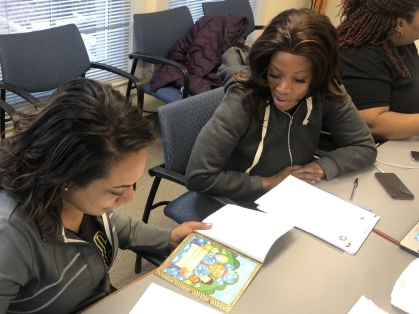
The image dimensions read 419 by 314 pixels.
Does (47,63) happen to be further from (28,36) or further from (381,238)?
(381,238)

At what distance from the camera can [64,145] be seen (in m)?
0.77

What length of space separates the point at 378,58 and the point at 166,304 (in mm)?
1274

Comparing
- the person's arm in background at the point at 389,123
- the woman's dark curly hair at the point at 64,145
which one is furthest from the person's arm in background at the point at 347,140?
the woman's dark curly hair at the point at 64,145

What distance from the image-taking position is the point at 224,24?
2.95 m

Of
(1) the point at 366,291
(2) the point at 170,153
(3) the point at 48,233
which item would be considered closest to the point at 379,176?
(1) the point at 366,291

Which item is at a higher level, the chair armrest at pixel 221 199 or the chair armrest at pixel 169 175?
the chair armrest at pixel 169 175

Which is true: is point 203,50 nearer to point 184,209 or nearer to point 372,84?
point 372,84

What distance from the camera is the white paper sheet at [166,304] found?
36.4 inches

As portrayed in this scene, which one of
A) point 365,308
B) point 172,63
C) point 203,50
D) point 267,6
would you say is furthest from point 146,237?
point 267,6

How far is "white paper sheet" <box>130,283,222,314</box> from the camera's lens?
0.93m

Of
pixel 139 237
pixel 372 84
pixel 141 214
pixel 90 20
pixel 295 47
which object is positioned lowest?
pixel 141 214

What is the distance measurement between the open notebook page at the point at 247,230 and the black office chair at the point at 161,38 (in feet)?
4.74

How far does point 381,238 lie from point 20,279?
932mm

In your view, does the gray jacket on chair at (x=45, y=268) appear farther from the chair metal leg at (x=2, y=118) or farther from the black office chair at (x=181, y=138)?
the chair metal leg at (x=2, y=118)
